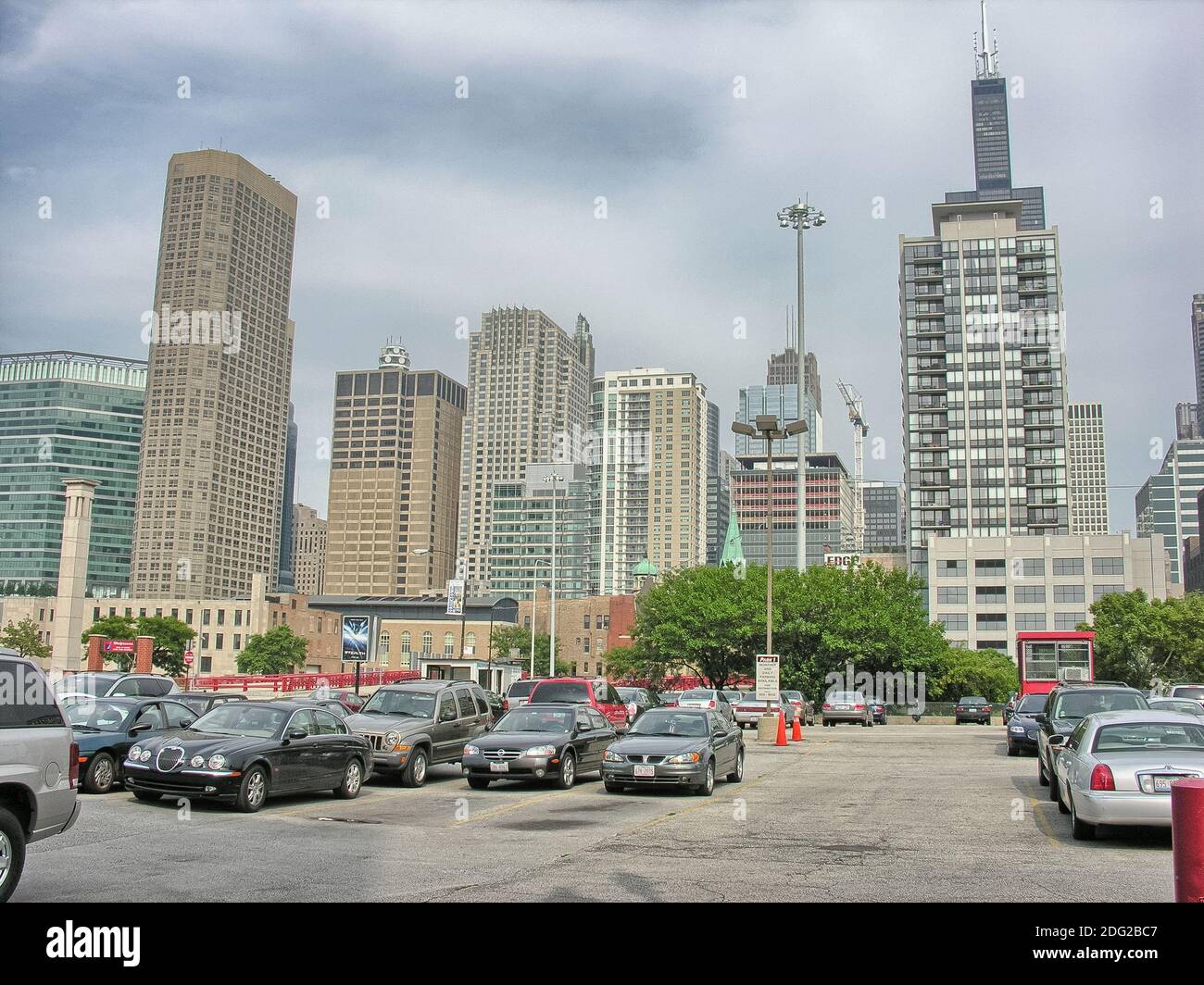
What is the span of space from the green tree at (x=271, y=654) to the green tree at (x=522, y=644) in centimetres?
2437

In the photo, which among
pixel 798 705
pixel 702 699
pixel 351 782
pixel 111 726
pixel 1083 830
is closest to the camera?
pixel 1083 830

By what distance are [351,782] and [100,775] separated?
3634 mm

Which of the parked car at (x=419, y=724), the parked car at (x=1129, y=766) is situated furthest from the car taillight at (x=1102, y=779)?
the parked car at (x=419, y=724)

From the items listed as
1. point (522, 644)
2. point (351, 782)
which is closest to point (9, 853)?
point (351, 782)

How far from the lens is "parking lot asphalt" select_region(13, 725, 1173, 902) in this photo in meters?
8.80

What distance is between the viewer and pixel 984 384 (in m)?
130

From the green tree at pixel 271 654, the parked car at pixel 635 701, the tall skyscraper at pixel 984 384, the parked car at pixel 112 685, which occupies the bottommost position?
the green tree at pixel 271 654

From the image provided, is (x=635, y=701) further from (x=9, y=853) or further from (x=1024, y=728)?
(x=9, y=853)

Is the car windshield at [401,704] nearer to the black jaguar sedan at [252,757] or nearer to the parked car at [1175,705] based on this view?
the black jaguar sedan at [252,757]

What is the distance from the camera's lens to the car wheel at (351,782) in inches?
637

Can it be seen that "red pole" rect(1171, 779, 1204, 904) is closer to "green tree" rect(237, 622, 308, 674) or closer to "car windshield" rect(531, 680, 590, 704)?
"car windshield" rect(531, 680, 590, 704)

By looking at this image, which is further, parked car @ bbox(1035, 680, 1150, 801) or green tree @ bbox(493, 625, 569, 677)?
green tree @ bbox(493, 625, 569, 677)

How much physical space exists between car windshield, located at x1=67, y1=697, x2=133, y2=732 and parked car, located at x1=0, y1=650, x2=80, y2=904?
27.1 ft

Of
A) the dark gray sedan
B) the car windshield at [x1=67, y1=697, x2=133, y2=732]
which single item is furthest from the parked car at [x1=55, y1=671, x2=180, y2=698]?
the dark gray sedan
